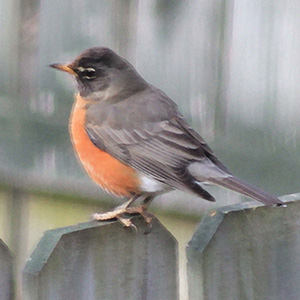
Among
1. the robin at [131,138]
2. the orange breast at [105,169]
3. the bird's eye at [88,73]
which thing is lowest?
the orange breast at [105,169]

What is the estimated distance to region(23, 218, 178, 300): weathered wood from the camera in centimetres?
251

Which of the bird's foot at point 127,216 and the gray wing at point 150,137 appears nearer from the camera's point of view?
the bird's foot at point 127,216

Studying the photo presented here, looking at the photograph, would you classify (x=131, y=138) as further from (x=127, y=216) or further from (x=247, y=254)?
(x=247, y=254)

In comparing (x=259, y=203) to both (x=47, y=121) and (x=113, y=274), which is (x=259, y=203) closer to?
(x=113, y=274)

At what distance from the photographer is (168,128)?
13.7 feet

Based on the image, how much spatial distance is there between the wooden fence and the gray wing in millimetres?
855

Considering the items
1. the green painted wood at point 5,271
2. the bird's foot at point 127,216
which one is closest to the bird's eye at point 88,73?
the bird's foot at point 127,216

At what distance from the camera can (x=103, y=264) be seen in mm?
2672

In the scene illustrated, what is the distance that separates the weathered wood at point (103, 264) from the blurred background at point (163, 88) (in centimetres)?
187

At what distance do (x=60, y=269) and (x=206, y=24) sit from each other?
8.32ft

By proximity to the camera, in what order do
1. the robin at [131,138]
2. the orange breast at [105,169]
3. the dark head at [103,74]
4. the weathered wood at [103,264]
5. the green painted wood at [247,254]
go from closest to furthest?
1. the weathered wood at [103,264]
2. the green painted wood at [247,254]
3. the robin at [131,138]
4. the orange breast at [105,169]
5. the dark head at [103,74]

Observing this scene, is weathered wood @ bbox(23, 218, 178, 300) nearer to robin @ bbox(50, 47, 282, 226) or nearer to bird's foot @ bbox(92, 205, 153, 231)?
bird's foot @ bbox(92, 205, 153, 231)

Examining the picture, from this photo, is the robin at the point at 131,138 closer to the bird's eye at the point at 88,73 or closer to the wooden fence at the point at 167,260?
the bird's eye at the point at 88,73

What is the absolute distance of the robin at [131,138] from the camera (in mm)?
3939
